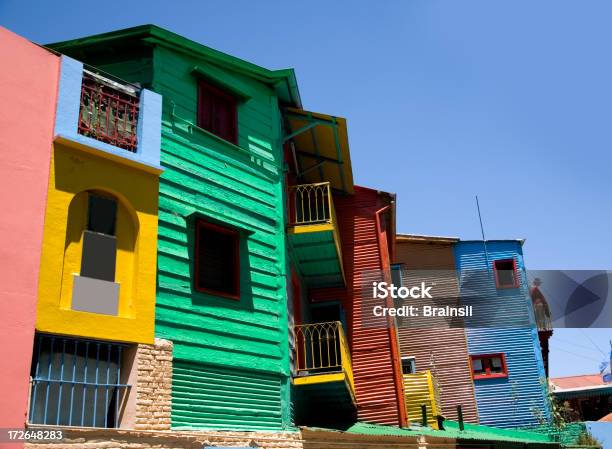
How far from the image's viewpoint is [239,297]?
11953 millimetres

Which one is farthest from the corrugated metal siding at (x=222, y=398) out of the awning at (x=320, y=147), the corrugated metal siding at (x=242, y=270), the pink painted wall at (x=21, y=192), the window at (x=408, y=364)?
the window at (x=408, y=364)

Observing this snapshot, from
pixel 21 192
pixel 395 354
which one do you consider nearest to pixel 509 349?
pixel 395 354

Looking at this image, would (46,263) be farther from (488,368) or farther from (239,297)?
(488,368)

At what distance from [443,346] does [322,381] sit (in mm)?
13158

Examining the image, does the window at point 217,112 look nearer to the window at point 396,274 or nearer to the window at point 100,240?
the window at point 100,240

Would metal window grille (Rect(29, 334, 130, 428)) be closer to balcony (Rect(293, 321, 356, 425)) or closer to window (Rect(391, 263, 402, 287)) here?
balcony (Rect(293, 321, 356, 425))

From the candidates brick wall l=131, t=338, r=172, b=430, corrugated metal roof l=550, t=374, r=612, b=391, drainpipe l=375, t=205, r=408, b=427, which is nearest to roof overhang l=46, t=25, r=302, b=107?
brick wall l=131, t=338, r=172, b=430

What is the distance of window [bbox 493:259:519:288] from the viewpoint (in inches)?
1021

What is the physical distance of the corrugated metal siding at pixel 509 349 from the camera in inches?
939

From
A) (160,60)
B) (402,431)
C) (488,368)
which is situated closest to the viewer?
(160,60)

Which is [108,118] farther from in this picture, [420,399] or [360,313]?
[420,399]

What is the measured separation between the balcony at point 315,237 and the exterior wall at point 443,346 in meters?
8.39

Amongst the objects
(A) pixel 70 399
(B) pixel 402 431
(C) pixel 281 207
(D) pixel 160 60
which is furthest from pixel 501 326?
(A) pixel 70 399

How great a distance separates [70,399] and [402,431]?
9.20 meters
